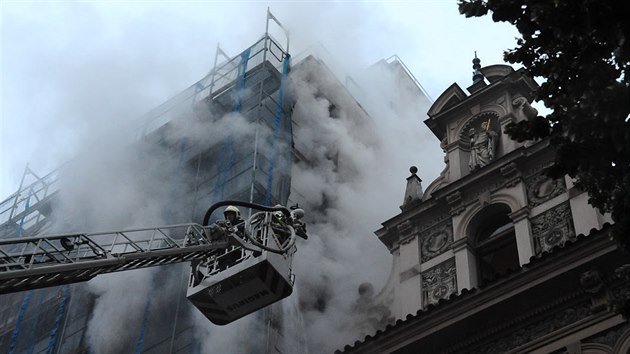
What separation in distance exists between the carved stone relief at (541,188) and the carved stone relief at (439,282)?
1.57m

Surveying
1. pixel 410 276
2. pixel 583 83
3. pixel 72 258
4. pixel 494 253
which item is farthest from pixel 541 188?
pixel 72 258

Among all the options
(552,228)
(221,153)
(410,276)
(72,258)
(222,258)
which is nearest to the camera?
(72,258)

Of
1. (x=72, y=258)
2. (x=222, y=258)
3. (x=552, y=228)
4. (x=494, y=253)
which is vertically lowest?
(x=72, y=258)

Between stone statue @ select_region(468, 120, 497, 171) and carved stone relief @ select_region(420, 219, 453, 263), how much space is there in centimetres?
118

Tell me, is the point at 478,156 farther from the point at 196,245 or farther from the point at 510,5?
the point at 510,5

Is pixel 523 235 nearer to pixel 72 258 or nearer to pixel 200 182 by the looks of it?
pixel 72 258

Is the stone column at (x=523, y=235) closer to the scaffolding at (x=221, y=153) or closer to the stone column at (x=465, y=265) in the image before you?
the stone column at (x=465, y=265)

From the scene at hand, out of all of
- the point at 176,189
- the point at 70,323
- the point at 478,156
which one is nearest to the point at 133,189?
the point at 176,189

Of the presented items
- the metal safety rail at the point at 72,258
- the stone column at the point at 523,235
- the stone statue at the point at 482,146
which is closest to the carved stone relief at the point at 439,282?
the stone column at the point at 523,235

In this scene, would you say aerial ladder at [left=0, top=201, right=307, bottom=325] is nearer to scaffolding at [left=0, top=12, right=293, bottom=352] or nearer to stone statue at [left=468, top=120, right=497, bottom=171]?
stone statue at [left=468, top=120, right=497, bottom=171]

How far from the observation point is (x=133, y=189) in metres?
26.2

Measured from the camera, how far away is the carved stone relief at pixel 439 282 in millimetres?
16469

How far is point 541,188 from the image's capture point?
16672 millimetres

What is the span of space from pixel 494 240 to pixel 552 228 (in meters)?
1.21
